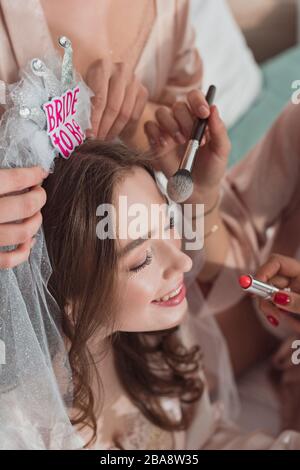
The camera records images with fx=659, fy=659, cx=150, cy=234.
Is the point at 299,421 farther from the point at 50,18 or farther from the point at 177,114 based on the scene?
the point at 50,18

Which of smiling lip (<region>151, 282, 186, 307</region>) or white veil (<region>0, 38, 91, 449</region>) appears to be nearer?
white veil (<region>0, 38, 91, 449</region>)

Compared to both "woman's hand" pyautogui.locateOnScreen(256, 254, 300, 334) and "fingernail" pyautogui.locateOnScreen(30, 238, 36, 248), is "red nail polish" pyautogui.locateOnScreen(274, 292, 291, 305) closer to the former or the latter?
"woman's hand" pyautogui.locateOnScreen(256, 254, 300, 334)

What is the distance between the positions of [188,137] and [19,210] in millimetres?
256

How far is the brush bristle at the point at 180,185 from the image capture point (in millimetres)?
641

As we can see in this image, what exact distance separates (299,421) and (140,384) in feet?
0.86

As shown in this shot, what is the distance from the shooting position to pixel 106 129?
73 cm

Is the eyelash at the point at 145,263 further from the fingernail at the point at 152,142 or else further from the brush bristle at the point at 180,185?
the fingernail at the point at 152,142

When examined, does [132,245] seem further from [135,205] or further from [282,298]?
[282,298]

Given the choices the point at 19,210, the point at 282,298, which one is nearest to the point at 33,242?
the point at 19,210

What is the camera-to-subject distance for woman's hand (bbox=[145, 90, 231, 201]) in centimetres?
73

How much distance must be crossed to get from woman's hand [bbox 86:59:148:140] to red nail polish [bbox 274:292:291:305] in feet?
0.82

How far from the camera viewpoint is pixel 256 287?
680 mm

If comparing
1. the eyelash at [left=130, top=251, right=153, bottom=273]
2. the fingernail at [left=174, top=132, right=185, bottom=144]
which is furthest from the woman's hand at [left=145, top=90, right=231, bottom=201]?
the eyelash at [left=130, top=251, right=153, bottom=273]
